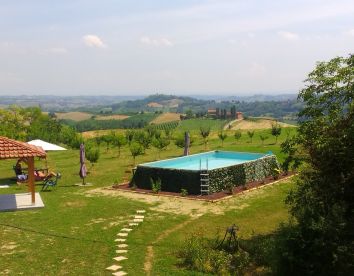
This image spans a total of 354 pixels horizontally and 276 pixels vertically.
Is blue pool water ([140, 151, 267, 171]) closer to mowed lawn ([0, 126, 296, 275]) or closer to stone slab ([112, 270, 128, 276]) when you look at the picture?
mowed lawn ([0, 126, 296, 275])

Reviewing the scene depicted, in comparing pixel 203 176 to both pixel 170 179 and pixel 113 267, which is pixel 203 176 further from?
pixel 113 267

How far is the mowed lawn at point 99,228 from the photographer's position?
39.2 feet

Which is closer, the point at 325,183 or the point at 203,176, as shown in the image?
the point at 325,183

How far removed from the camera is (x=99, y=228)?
50.6 ft

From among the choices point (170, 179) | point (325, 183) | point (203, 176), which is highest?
point (325, 183)

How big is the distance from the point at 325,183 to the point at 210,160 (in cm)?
2113

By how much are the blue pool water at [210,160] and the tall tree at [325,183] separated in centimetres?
1516

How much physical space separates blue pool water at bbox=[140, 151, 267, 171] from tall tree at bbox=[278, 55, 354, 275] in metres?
15.2

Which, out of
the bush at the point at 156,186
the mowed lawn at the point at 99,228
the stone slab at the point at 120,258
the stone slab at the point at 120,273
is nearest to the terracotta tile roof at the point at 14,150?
the mowed lawn at the point at 99,228

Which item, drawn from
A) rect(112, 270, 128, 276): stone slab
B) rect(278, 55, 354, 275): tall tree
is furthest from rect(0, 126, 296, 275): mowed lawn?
rect(278, 55, 354, 275): tall tree

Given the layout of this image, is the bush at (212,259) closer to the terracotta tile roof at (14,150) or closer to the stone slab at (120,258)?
the stone slab at (120,258)

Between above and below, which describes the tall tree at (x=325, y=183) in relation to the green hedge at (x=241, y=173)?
above

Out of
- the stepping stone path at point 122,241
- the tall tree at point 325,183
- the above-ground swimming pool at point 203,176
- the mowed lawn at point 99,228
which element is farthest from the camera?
the above-ground swimming pool at point 203,176

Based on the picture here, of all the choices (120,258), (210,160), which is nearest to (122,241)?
(120,258)
